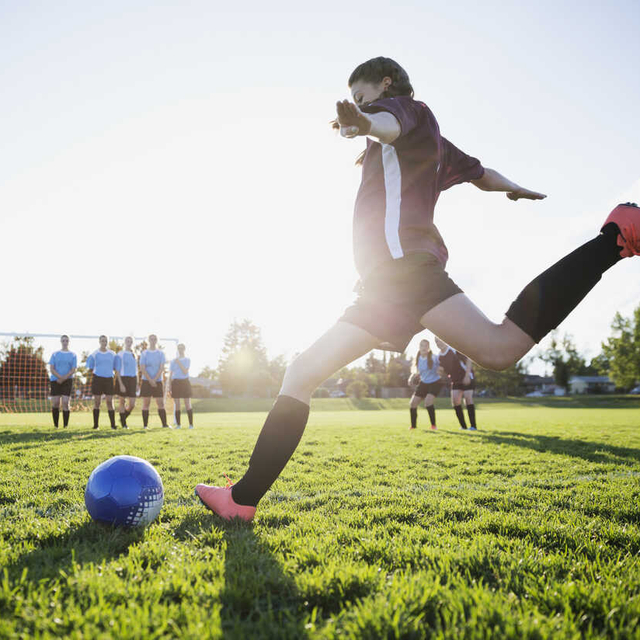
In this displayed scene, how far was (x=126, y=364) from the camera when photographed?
13.1 meters

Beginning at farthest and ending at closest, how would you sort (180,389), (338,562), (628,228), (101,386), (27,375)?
1. (27,375)
2. (180,389)
3. (101,386)
4. (628,228)
5. (338,562)

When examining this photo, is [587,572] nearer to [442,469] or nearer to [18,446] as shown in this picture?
[442,469]

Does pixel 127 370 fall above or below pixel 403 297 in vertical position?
below

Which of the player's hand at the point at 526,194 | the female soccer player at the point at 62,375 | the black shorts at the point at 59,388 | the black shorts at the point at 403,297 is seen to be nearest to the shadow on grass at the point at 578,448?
the player's hand at the point at 526,194

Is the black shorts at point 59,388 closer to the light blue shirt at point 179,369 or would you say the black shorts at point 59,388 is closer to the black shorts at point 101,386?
the black shorts at point 101,386

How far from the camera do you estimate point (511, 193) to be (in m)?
3.43

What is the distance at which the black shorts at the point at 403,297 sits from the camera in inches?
104

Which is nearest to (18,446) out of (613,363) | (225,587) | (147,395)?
(147,395)

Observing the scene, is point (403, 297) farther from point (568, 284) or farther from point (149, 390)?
point (149, 390)

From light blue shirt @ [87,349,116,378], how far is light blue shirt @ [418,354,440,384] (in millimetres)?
8404

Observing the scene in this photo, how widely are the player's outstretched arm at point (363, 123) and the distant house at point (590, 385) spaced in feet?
372

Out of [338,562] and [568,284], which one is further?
[568,284]

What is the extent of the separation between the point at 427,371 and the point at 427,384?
13.5 inches

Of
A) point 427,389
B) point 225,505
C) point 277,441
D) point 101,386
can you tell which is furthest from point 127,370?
point 277,441
